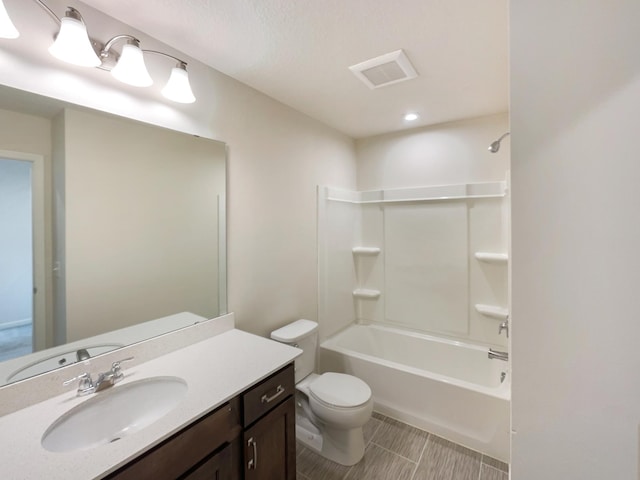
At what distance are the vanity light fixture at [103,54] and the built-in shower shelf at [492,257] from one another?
2546 millimetres

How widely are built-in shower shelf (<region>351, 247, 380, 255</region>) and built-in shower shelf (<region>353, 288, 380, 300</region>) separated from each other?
42 cm

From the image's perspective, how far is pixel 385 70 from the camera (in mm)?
1712

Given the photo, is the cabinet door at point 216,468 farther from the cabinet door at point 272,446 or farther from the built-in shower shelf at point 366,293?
the built-in shower shelf at point 366,293

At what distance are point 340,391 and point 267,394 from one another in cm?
79

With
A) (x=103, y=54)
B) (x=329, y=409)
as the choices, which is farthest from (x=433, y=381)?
(x=103, y=54)

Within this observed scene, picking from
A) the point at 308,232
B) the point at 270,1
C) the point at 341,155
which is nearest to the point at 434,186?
the point at 341,155

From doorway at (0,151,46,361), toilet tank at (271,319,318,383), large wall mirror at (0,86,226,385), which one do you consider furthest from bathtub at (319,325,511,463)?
doorway at (0,151,46,361)

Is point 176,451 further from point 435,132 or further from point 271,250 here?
point 435,132

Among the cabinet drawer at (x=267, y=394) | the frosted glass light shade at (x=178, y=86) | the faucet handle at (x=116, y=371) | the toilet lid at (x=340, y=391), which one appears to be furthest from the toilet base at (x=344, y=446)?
the frosted glass light shade at (x=178, y=86)

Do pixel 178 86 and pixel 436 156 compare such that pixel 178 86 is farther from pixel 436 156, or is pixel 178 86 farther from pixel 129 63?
pixel 436 156

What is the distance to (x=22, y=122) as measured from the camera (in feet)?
3.45

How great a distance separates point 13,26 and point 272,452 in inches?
77.1

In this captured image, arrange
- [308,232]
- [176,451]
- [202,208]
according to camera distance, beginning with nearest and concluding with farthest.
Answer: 1. [176,451]
2. [202,208]
3. [308,232]

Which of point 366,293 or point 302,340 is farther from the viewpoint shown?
point 366,293
